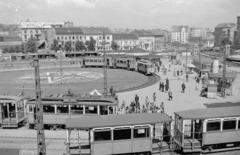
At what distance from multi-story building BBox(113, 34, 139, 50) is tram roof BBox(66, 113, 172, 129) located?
107328mm

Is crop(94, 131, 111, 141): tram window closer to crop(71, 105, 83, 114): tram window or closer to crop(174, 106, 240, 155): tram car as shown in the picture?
crop(174, 106, 240, 155): tram car

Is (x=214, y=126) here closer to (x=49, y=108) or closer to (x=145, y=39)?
(x=49, y=108)

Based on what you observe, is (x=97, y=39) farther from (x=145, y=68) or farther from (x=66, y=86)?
(x=66, y=86)

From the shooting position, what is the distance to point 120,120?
12.7 meters

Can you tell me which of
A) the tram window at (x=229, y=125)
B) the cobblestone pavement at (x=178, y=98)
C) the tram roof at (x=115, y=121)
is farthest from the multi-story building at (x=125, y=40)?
the tram roof at (x=115, y=121)

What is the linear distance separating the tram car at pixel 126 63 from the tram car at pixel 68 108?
118 ft

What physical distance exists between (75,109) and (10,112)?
5078 millimetres

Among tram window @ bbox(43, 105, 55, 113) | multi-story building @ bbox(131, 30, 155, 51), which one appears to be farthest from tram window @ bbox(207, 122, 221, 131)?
multi-story building @ bbox(131, 30, 155, 51)

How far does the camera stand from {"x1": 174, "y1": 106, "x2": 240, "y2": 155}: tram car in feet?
43.6

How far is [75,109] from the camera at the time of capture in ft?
59.8

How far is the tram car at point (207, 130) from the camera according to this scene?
43.6 feet

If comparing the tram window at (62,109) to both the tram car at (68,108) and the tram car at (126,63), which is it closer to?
the tram car at (68,108)

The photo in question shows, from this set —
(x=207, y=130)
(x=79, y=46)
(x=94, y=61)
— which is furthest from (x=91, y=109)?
(x=79, y=46)

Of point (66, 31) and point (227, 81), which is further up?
point (66, 31)
